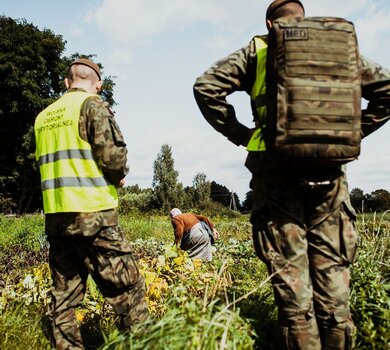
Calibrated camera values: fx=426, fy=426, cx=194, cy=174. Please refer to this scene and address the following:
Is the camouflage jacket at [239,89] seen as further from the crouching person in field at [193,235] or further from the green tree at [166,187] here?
the green tree at [166,187]

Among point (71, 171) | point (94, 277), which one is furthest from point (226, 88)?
point (94, 277)

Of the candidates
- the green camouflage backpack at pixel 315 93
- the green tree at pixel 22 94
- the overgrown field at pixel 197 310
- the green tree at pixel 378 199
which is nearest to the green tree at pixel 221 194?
the green tree at pixel 378 199

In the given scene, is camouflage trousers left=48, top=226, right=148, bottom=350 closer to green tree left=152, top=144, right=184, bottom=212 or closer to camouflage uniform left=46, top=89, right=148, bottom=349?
camouflage uniform left=46, top=89, right=148, bottom=349

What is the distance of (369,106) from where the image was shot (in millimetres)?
2756

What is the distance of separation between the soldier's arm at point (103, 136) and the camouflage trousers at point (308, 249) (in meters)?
1.03

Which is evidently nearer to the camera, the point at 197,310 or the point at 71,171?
the point at 197,310

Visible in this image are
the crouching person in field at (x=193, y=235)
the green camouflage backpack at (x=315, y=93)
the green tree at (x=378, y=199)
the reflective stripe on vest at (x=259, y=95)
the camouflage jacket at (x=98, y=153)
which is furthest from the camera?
the green tree at (x=378, y=199)

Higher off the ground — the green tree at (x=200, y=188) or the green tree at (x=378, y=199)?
the green tree at (x=200, y=188)

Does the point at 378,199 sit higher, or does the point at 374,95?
the point at 374,95

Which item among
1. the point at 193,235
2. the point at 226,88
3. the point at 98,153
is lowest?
the point at 193,235

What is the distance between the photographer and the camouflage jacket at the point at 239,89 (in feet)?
8.75

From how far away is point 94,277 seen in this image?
3.00 meters

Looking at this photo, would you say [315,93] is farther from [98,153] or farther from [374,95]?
[98,153]

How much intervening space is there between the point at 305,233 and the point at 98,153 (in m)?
A: 1.48
